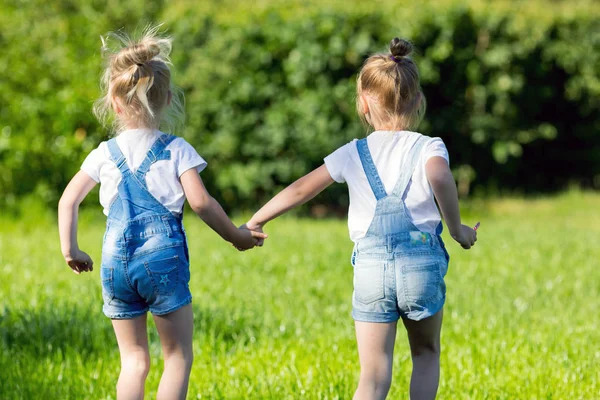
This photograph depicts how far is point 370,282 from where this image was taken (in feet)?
10.0

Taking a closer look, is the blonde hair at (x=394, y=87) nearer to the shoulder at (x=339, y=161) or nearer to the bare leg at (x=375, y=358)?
the shoulder at (x=339, y=161)

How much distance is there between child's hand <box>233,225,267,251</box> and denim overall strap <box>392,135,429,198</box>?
622 mm

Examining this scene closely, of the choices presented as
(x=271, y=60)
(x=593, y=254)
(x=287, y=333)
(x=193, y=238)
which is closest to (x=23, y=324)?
(x=287, y=333)

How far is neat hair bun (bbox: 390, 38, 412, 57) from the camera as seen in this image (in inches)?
125

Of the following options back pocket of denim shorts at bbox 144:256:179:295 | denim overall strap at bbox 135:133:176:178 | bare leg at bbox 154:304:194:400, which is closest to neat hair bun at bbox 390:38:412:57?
denim overall strap at bbox 135:133:176:178

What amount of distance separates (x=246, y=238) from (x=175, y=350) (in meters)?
0.51

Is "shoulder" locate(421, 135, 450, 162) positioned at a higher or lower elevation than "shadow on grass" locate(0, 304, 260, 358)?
higher

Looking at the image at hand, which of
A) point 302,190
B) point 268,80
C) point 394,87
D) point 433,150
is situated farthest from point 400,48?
point 268,80

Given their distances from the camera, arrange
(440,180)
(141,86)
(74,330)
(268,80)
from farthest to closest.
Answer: (268,80) < (74,330) < (141,86) < (440,180)

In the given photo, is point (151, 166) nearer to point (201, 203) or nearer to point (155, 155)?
point (155, 155)

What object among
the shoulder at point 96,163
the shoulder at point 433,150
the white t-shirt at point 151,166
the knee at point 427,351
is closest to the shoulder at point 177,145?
the white t-shirt at point 151,166

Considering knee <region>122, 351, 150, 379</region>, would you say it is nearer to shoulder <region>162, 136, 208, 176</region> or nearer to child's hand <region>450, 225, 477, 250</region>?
shoulder <region>162, 136, 208, 176</region>

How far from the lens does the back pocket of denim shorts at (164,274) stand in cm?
301

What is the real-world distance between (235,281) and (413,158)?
3.82m
